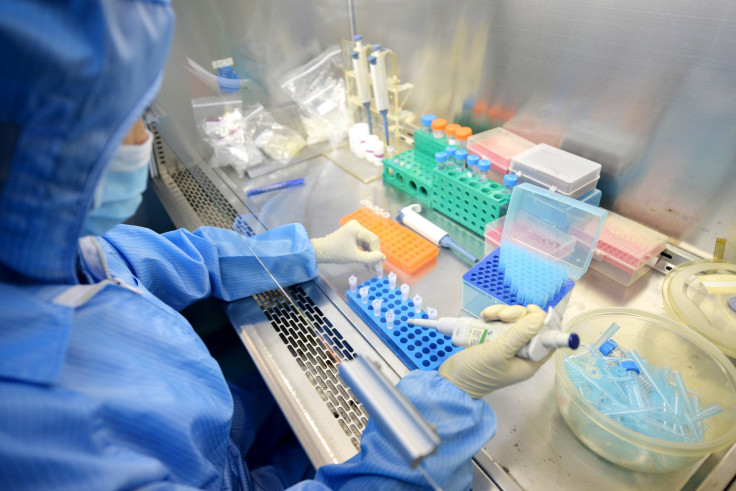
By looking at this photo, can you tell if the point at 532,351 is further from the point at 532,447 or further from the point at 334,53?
the point at 334,53

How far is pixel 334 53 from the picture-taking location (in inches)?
70.4

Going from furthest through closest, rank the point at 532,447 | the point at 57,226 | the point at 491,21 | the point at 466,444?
the point at 491,21
the point at 532,447
the point at 466,444
the point at 57,226

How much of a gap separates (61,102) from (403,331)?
2.51 ft

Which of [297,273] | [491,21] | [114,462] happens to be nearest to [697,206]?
[491,21]

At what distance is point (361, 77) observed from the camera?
158 cm

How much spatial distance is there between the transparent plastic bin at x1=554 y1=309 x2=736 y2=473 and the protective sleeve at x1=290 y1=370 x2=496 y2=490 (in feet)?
0.55

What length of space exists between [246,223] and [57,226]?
80 cm

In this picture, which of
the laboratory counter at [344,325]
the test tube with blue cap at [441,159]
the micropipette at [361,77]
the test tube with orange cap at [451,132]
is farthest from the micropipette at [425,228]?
the micropipette at [361,77]

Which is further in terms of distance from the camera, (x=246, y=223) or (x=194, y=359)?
(x=246, y=223)

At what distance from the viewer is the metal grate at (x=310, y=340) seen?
881 mm

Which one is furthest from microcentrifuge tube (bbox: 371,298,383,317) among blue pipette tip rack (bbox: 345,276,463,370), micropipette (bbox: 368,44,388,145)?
micropipette (bbox: 368,44,388,145)

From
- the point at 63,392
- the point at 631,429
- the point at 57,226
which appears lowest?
the point at 631,429

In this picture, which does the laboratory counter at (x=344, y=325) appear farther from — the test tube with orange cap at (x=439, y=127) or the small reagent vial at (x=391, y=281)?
the test tube with orange cap at (x=439, y=127)

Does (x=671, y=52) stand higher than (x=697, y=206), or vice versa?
(x=671, y=52)
